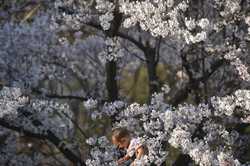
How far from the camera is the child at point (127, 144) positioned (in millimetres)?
8633

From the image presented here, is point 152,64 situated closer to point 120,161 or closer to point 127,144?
point 127,144

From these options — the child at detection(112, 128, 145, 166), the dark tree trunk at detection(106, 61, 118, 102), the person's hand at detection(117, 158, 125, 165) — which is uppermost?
the dark tree trunk at detection(106, 61, 118, 102)

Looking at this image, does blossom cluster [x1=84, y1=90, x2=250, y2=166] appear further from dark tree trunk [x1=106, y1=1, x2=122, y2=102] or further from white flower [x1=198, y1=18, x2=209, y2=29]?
dark tree trunk [x1=106, y1=1, x2=122, y2=102]

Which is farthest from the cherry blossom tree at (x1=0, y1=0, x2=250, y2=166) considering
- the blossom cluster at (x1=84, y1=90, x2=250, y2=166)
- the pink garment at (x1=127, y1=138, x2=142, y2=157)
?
the pink garment at (x1=127, y1=138, x2=142, y2=157)

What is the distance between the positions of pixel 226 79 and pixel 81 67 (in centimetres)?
563

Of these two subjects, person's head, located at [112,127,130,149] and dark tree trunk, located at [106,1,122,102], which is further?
dark tree trunk, located at [106,1,122,102]

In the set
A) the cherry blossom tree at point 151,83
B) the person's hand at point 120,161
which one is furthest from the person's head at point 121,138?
the person's hand at point 120,161

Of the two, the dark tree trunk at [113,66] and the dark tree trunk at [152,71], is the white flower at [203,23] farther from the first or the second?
the dark tree trunk at [152,71]

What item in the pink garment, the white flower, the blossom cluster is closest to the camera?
the blossom cluster

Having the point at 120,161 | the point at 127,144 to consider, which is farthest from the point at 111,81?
the point at 120,161

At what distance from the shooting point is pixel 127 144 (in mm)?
9266

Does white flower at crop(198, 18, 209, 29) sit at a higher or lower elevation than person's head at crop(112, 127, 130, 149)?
higher

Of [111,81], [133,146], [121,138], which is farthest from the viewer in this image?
[111,81]

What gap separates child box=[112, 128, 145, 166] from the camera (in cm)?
863
